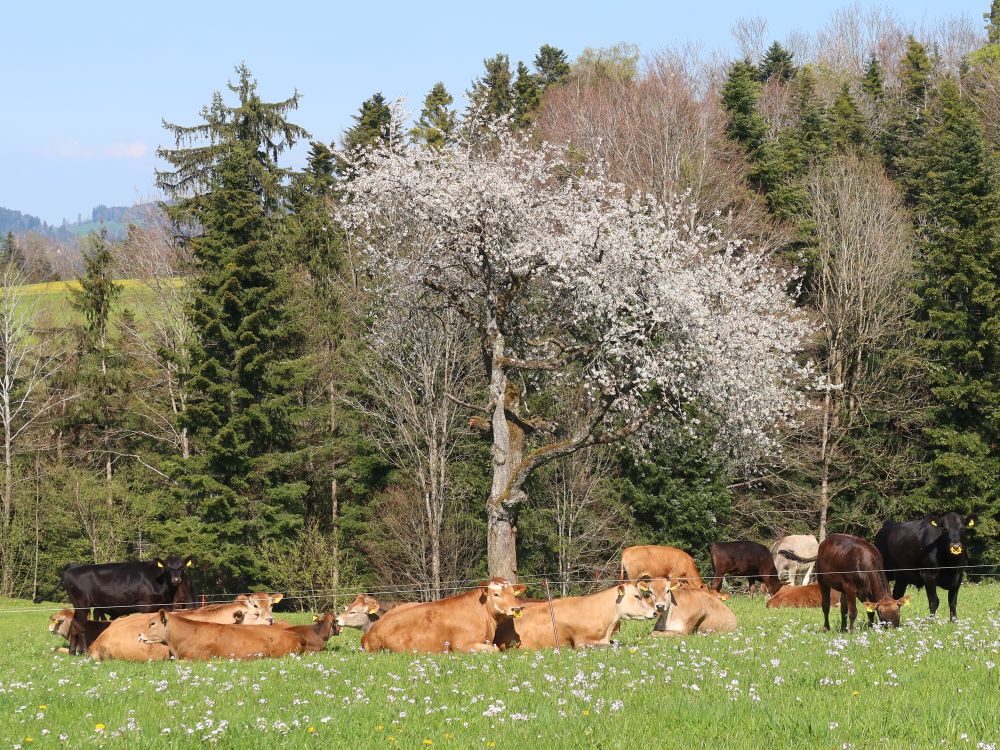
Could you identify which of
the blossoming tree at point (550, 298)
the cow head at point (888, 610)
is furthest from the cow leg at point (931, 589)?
the blossoming tree at point (550, 298)

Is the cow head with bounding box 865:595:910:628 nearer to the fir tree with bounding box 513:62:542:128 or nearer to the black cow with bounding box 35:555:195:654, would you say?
the black cow with bounding box 35:555:195:654

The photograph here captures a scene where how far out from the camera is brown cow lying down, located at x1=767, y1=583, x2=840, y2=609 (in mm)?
22109

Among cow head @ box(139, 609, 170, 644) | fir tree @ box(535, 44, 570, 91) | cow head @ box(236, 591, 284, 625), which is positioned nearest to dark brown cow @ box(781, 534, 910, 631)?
cow head @ box(236, 591, 284, 625)

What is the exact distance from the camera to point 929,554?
17203 mm

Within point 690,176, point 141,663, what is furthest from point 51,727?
point 690,176

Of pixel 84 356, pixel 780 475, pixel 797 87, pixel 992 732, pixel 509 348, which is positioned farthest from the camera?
pixel 797 87

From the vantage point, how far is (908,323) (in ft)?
138

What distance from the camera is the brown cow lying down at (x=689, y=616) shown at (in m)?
16.2

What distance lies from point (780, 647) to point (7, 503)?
138ft

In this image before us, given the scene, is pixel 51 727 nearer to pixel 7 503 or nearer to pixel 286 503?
pixel 286 503

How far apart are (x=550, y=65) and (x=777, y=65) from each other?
2113 centimetres

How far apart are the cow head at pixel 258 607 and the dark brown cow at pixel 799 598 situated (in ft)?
35.7

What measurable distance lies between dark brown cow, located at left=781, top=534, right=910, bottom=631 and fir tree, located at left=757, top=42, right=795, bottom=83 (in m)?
Result: 79.4

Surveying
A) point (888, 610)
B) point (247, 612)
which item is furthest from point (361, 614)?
point (888, 610)
